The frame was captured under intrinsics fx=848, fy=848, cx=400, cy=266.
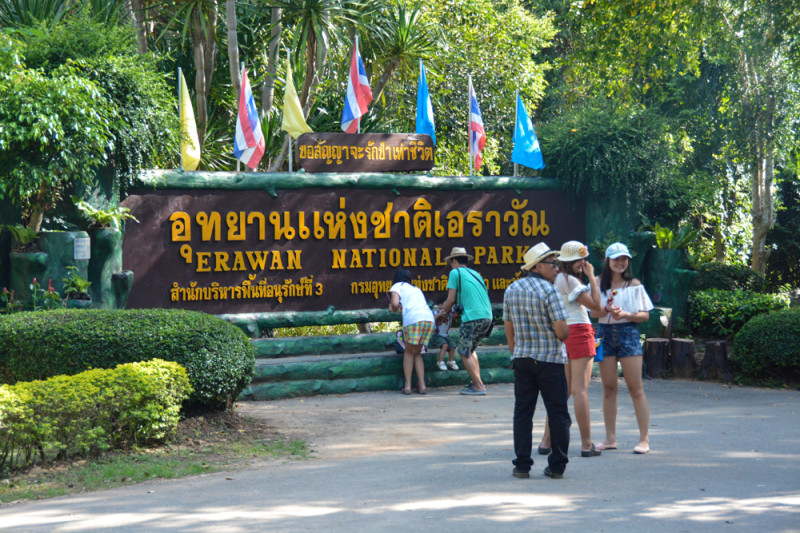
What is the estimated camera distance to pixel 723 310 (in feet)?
40.5

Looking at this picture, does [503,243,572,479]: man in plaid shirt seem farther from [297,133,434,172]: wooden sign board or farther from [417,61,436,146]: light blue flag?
[417,61,436,146]: light blue flag

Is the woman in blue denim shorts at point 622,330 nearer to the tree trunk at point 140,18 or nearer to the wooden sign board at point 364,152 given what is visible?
the wooden sign board at point 364,152

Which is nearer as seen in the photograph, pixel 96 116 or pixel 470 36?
pixel 96 116

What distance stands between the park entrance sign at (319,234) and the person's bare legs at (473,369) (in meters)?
1.34

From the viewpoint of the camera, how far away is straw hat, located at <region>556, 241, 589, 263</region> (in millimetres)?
6773

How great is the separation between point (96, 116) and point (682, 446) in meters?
6.53

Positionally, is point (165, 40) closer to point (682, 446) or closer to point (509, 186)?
point (509, 186)

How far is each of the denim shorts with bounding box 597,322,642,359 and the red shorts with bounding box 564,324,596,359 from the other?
0.29 m

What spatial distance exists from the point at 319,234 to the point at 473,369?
8.35 ft

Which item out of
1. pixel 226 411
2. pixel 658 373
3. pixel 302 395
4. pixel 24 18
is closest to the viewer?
pixel 226 411

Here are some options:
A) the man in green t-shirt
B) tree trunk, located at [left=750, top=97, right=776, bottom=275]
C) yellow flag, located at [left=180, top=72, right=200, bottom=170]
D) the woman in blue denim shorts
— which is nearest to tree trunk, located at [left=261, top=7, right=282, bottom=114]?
yellow flag, located at [left=180, top=72, right=200, bottom=170]

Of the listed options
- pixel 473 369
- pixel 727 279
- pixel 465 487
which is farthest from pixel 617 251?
pixel 727 279

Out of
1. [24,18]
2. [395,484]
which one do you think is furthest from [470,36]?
[395,484]

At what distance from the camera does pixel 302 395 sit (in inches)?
397
